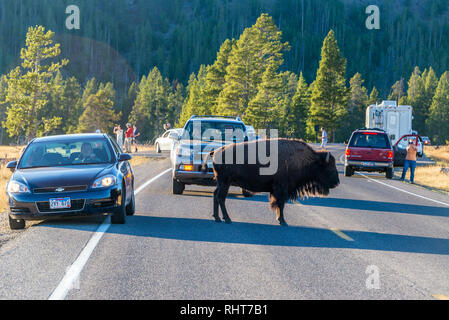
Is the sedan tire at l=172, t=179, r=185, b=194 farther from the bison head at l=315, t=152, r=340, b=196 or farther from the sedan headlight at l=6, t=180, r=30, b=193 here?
the sedan headlight at l=6, t=180, r=30, b=193

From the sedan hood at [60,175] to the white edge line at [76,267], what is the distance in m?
0.93

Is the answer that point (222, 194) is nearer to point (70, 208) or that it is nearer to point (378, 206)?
point (70, 208)

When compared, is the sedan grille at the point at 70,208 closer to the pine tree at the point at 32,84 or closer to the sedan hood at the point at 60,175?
the sedan hood at the point at 60,175

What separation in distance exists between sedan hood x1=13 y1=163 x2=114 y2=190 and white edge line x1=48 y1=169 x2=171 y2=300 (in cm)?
93

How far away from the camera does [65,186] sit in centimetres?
908

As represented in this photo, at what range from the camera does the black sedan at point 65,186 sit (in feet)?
29.6

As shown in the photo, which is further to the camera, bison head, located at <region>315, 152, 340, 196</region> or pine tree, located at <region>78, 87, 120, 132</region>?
pine tree, located at <region>78, 87, 120, 132</region>

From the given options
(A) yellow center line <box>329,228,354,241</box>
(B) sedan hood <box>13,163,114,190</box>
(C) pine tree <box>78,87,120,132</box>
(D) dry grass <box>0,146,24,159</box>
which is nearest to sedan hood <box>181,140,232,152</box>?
(B) sedan hood <box>13,163,114,190</box>

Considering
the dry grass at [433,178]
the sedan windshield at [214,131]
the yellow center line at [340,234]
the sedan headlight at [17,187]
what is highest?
the sedan windshield at [214,131]

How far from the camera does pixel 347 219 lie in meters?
11.3

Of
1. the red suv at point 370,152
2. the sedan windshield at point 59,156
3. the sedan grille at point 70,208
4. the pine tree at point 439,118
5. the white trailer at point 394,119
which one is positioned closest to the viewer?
the sedan grille at point 70,208

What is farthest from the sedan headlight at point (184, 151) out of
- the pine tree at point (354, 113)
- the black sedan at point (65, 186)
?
the pine tree at point (354, 113)

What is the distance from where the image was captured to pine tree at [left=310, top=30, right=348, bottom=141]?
8469cm
